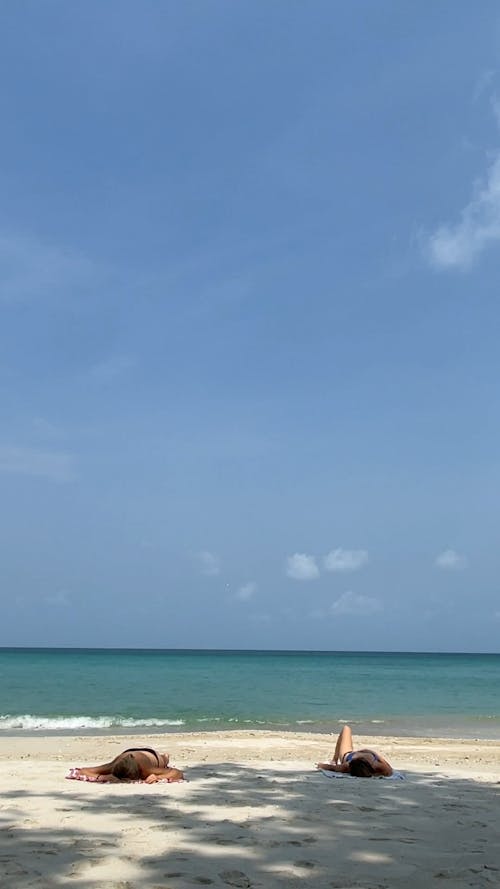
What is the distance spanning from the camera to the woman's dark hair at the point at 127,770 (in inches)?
338

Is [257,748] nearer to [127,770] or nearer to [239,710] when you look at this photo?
[127,770]

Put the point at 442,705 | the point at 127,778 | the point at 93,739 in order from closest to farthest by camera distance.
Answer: the point at 127,778 → the point at 93,739 → the point at 442,705

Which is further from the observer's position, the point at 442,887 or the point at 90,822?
the point at 90,822

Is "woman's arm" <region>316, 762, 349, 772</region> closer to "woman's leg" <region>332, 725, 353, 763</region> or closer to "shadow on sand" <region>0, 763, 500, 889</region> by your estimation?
"woman's leg" <region>332, 725, 353, 763</region>

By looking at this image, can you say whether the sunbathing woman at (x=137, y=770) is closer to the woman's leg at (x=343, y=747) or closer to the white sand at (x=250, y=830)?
the white sand at (x=250, y=830)

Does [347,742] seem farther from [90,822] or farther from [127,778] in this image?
[90,822]

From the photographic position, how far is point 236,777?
935cm

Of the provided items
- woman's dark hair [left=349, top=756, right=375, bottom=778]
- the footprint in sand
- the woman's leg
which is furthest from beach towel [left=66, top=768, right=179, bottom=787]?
the footprint in sand

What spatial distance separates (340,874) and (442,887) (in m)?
0.65

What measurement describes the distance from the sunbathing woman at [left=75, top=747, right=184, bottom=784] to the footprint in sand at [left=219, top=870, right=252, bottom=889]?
13.6 ft

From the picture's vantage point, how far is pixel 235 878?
456cm

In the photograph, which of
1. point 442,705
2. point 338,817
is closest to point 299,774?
point 338,817

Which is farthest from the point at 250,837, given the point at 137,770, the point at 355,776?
the point at 355,776

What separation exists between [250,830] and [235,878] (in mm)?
1481
